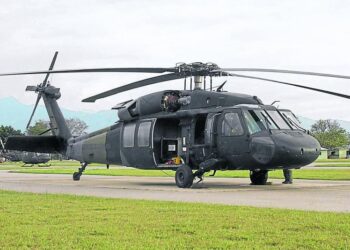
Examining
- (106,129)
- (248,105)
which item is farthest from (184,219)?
(106,129)

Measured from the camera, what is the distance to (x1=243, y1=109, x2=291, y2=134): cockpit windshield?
17.6 metres

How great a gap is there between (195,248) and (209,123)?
12207mm

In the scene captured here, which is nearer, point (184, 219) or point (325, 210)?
point (184, 219)

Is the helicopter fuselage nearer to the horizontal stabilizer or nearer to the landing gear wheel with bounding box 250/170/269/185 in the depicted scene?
the landing gear wheel with bounding box 250/170/269/185

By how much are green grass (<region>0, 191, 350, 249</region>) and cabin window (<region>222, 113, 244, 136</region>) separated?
6.53 m

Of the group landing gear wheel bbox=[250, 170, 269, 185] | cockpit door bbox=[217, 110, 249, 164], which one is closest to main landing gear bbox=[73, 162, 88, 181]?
landing gear wheel bbox=[250, 170, 269, 185]

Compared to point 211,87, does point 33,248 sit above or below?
below

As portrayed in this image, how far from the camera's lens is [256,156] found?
17.3m

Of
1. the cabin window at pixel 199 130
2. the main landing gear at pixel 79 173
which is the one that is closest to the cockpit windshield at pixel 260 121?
the cabin window at pixel 199 130

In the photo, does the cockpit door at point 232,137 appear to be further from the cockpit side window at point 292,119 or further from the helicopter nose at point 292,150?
the cockpit side window at point 292,119

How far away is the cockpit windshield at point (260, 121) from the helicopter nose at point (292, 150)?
0.44 m

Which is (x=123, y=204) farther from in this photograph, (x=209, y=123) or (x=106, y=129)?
(x=106, y=129)

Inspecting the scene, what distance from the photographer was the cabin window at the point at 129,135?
21.7 meters

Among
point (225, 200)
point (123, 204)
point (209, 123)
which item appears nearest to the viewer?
point (123, 204)
